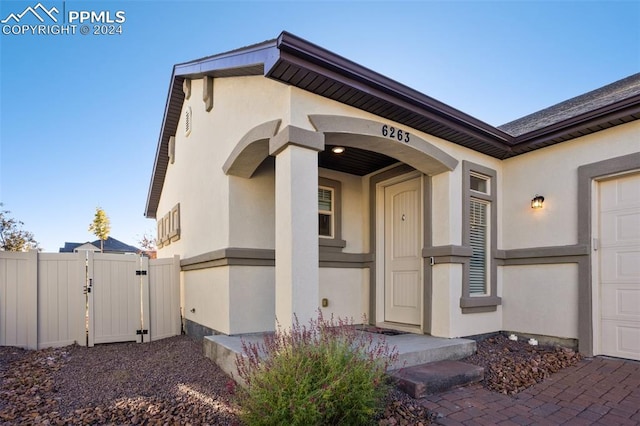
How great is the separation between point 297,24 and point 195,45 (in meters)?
3.50

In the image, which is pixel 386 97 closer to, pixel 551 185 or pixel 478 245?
pixel 478 245

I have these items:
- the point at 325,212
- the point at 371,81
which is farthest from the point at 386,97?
the point at 325,212

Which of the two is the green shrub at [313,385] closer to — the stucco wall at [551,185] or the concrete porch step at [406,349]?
the concrete porch step at [406,349]

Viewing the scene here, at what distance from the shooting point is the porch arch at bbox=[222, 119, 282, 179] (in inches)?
168

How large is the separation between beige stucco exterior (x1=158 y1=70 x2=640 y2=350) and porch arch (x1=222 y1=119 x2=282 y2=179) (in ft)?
0.35

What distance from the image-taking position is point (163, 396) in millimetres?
3691

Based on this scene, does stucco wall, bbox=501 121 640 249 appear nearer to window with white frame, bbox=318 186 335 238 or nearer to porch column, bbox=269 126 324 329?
window with white frame, bbox=318 186 335 238

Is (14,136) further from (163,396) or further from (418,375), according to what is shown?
(418,375)

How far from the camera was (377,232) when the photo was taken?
6594 millimetres

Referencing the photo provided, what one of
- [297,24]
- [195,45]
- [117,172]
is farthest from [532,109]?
[117,172]

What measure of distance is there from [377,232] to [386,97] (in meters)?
2.93

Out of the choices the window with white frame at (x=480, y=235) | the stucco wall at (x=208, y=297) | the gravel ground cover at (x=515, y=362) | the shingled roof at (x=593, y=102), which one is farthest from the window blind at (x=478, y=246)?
the stucco wall at (x=208, y=297)

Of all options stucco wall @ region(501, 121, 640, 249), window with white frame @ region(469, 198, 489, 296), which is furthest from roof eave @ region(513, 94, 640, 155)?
window with white frame @ region(469, 198, 489, 296)

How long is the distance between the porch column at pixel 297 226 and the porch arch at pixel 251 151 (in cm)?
35
